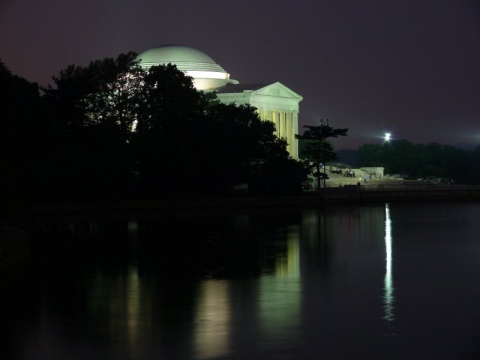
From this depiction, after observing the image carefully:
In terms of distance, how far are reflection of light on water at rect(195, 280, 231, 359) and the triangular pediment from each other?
131m

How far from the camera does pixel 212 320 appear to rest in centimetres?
2664

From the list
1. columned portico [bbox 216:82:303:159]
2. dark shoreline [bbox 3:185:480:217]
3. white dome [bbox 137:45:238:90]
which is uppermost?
white dome [bbox 137:45:238:90]

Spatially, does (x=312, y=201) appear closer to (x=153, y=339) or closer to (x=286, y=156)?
(x=286, y=156)

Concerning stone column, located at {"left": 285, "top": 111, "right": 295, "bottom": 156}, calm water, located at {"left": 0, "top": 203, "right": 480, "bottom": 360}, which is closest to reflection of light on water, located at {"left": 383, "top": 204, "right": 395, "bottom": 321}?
calm water, located at {"left": 0, "top": 203, "right": 480, "bottom": 360}

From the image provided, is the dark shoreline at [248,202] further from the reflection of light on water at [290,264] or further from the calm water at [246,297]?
the reflection of light on water at [290,264]

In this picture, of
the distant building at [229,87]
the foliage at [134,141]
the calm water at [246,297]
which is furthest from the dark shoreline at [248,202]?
the distant building at [229,87]

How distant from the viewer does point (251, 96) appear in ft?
533

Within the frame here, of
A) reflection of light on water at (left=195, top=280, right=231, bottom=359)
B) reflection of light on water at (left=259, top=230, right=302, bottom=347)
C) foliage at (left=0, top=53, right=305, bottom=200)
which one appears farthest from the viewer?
foliage at (left=0, top=53, right=305, bottom=200)

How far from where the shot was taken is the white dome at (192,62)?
6762 inches

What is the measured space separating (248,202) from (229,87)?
7540cm

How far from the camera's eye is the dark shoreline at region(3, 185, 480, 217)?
80.3 meters

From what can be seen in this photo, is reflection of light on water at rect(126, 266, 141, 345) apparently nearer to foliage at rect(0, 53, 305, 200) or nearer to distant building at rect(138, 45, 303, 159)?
foliage at rect(0, 53, 305, 200)

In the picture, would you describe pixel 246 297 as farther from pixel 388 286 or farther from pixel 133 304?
pixel 388 286

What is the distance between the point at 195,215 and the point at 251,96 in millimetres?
84705
